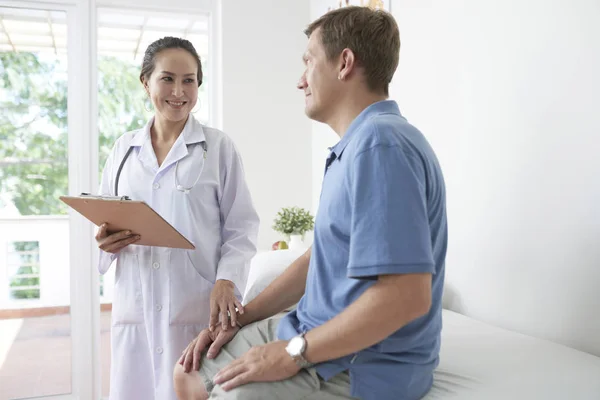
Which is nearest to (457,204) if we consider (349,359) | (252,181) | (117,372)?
(349,359)

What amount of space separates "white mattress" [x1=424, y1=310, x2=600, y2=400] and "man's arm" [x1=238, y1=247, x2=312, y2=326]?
1.35ft

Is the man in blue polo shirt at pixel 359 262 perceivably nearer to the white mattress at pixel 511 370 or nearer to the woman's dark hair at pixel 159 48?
the white mattress at pixel 511 370

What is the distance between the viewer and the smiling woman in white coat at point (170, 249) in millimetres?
1585

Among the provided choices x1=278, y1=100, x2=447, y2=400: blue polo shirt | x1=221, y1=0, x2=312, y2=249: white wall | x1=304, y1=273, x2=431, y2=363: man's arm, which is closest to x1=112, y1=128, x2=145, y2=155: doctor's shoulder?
x1=278, y1=100, x2=447, y2=400: blue polo shirt

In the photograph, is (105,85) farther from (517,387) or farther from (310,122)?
(517,387)

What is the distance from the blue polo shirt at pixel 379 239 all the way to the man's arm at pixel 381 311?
0.03 metres

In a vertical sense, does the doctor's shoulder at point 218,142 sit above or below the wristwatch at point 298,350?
above

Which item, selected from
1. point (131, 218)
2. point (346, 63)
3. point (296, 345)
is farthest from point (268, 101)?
point (296, 345)

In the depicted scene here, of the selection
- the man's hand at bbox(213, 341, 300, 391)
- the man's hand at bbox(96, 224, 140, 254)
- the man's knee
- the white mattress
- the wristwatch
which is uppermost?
the man's hand at bbox(96, 224, 140, 254)

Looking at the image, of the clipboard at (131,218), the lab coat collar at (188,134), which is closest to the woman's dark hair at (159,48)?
the lab coat collar at (188,134)

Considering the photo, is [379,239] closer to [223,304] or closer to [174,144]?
[223,304]

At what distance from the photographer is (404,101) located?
234 cm

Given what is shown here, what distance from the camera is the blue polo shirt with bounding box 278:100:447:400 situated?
3.12 ft

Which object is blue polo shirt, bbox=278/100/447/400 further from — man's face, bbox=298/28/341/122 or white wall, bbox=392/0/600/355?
white wall, bbox=392/0/600/355
